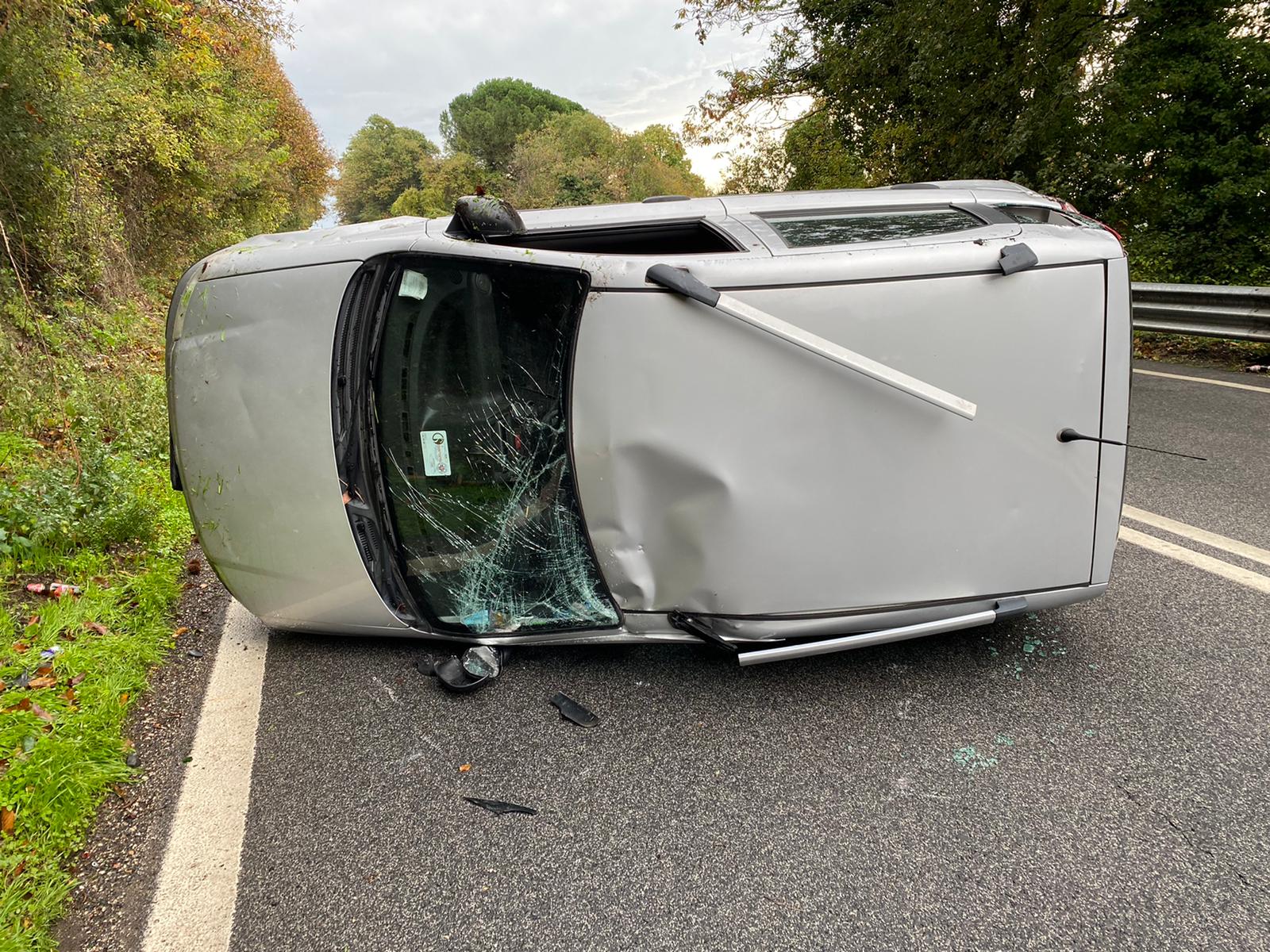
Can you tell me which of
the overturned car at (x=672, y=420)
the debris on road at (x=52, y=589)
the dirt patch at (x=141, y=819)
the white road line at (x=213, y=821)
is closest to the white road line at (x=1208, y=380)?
the overturned car at (x=672, y=420)

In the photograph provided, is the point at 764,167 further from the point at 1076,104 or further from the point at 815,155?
the point at 1076,104

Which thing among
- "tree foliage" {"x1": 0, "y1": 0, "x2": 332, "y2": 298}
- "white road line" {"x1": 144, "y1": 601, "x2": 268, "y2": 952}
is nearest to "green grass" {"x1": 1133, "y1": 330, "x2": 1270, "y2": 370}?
"white road line" {"x1": 144, "y1": 601, "x2": 268, "y2": 952}

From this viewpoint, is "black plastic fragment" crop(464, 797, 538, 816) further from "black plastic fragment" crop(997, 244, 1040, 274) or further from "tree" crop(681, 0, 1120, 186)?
"tree" crop(681, 0, 1120, 186)

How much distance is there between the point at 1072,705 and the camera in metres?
2.15

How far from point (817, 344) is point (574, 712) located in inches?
53.7

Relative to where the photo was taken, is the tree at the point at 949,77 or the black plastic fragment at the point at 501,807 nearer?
the black plastic fragment at the point at 501,807

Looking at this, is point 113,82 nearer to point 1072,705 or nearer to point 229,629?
point 229,629

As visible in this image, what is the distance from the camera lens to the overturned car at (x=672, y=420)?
1.98 meters

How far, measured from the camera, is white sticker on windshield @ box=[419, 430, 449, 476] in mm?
2355

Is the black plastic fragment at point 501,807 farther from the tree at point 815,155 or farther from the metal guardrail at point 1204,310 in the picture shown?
the tree at point 815,155

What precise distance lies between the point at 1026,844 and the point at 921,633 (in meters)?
0.61

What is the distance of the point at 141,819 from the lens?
78.2 inches

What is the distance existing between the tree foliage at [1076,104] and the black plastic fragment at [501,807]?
29.9 ft

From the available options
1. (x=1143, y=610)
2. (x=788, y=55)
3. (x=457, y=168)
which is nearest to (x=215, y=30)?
(x=788, y=55)
